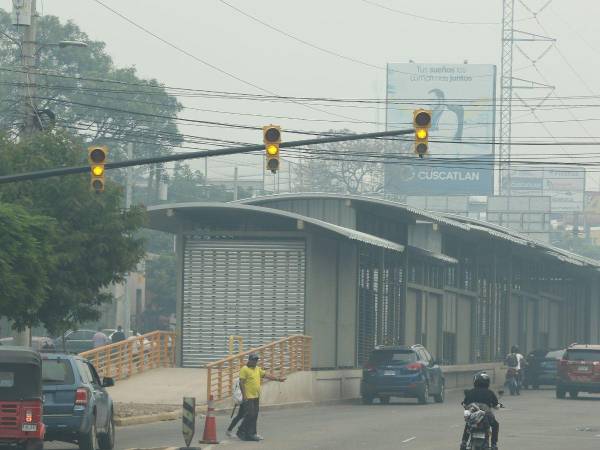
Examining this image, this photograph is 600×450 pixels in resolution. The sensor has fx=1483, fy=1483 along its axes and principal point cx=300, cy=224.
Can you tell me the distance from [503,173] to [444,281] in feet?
411

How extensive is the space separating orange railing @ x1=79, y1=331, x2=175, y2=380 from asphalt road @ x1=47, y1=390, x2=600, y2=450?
451 centimetres

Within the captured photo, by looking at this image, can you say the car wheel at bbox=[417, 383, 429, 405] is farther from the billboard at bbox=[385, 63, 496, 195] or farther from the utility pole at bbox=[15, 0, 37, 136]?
the billboard at bbox=[385, 63, 496, 195]

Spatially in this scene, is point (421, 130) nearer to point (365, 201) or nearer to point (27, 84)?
point (27, 84)

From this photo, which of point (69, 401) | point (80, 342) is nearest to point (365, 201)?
point (80, 342)

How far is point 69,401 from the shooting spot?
75.3 ft

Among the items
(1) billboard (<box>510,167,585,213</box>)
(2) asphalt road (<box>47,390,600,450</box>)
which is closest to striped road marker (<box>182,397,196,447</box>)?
(2) asphalt road (<box>47,390,600,450</box>)

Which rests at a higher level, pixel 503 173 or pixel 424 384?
pixel 503 173

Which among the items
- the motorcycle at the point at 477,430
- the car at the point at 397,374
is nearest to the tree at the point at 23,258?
the motorcycle at the point at 477,430

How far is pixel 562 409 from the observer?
4031 centimetres

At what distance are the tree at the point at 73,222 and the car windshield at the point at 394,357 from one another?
11713 mm

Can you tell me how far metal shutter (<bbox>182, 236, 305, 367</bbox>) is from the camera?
1724 inches

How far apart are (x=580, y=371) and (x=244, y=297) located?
451 inches

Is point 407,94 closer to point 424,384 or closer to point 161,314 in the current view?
point 161,314

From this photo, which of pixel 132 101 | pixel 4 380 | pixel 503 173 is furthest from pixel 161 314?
pixel 503 173
